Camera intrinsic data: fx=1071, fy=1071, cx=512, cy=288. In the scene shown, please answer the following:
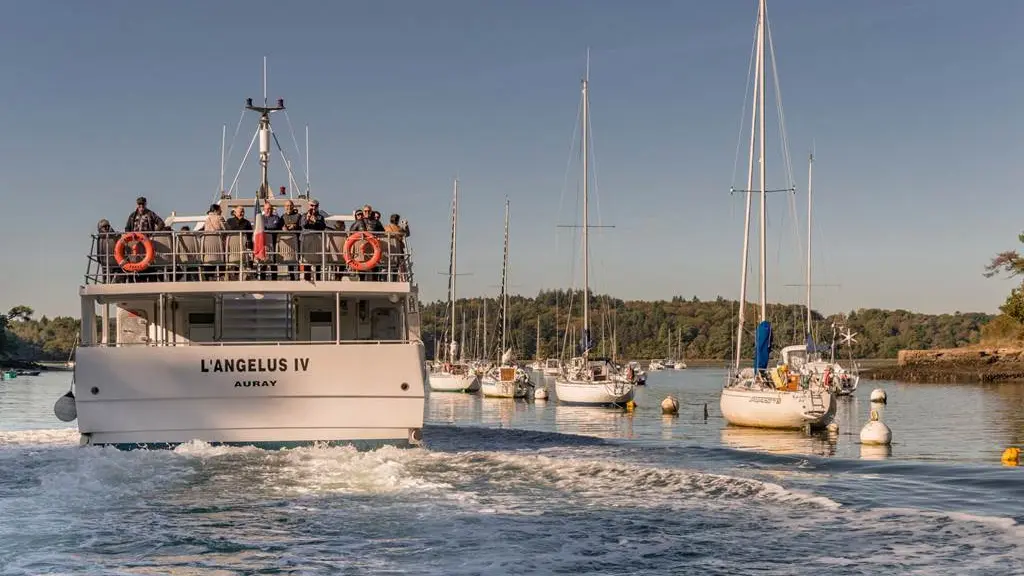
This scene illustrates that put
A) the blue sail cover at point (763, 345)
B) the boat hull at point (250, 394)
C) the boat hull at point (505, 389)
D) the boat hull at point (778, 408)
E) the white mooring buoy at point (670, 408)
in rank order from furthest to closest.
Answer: the boat hull at point (505, 389), the white mooring buoy at point (670, 408), the blue sail cover at point (763, 345), the boat hull at point (778, 408), the boat hull at point (250, 394)

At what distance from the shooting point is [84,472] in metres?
19.6

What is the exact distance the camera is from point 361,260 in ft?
76.6

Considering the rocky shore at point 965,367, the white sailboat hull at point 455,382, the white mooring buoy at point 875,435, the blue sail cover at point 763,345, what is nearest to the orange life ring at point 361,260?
the white mooring buoy at point 875,435

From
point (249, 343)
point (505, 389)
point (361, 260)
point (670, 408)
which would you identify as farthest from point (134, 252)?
point (505, 389)

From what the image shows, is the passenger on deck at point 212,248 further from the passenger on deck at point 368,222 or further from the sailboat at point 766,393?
the sailboat at point 766,393

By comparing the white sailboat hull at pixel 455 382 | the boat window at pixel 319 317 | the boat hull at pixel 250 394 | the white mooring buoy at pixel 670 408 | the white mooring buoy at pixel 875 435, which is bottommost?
the white sailboat hull at pixel 455 382

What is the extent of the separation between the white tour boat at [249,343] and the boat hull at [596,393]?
109ft

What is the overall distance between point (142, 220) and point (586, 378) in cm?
3911

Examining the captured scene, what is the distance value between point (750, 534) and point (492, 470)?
7393 millimetres

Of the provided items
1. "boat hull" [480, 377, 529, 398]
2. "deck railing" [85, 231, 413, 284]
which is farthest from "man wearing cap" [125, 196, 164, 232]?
"boat hull" [480, 377, 529, 398]

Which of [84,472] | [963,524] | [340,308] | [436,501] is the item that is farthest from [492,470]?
[963,524]

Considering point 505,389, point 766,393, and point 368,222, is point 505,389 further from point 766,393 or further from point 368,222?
point 368,222

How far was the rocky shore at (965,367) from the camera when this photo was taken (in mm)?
101875

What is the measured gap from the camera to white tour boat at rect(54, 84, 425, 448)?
70.8 feet
